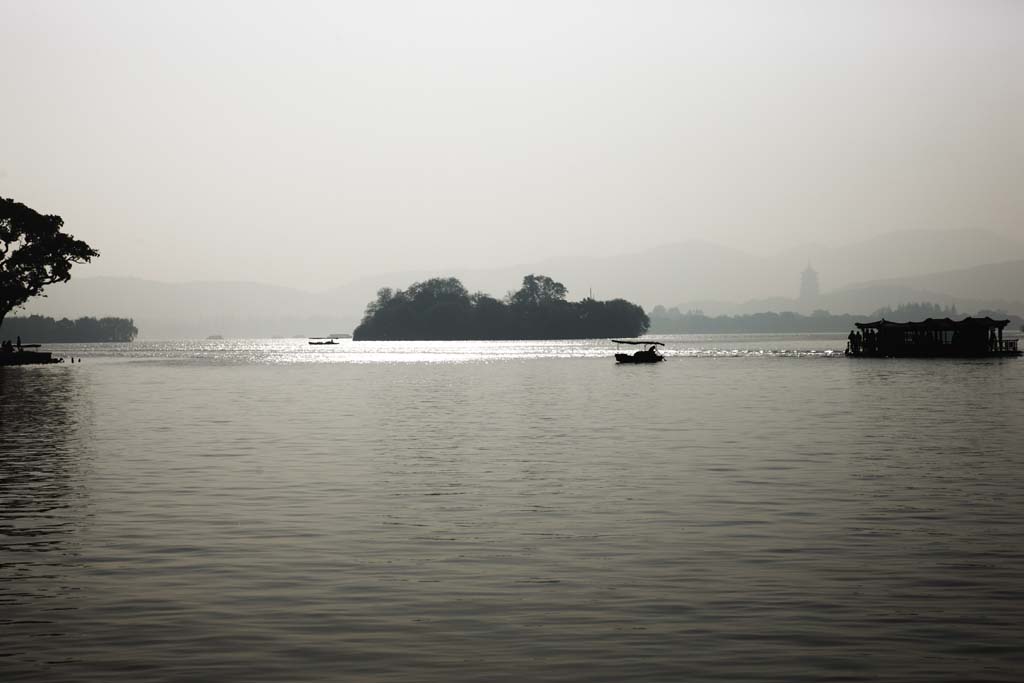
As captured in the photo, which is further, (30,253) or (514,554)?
(30,253)

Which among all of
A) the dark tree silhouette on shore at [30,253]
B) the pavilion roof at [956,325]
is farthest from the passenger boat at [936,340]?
the dark tree silhouette on shore at [30,253]

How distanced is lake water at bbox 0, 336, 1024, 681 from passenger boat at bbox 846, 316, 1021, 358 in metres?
90.7

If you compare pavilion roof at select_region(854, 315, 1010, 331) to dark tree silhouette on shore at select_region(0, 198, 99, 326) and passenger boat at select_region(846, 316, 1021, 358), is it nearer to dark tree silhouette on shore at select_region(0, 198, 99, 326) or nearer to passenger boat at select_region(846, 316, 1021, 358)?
passenger boat at select_region(846, 316, 1021, 358)

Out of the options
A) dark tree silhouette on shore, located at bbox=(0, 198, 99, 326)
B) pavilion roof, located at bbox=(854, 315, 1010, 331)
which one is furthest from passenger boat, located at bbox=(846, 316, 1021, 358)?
dark tree silhouette on shore, located at bbox=(0, 198, 99, 326)

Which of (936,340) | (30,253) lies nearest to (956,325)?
(936,340)

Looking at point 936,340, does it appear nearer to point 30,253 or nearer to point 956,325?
point 956,325

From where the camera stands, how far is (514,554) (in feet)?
62.2

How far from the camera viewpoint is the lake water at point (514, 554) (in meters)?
12.8

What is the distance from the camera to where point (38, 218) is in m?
116

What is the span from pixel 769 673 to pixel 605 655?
5.77 feet

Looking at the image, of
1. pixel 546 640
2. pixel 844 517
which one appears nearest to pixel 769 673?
pixel 546 640

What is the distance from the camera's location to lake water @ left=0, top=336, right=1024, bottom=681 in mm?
12812

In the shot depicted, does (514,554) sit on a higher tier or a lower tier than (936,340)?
lower

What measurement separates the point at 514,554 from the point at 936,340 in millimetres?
124533
